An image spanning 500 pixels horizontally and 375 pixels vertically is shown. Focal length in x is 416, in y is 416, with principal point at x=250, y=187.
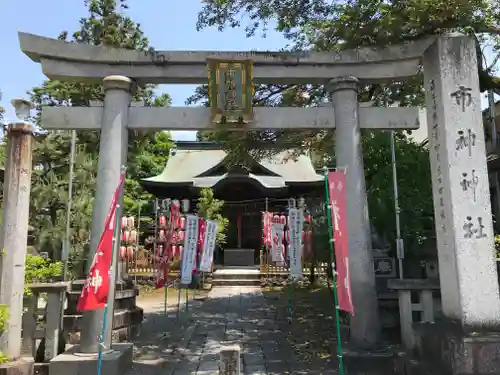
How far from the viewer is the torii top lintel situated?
689 centimetres

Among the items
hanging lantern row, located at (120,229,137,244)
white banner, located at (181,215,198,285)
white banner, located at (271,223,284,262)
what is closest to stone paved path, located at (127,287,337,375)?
white banner, located at (181,215,198,285)

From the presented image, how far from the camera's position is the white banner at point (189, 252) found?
10.6 m

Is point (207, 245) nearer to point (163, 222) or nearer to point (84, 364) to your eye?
point (163, 222)

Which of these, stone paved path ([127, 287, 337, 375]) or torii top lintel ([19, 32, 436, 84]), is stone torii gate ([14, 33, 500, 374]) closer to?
torii top lintel ([19, 32, 436, 84])

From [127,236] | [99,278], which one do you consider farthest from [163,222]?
[99,278]

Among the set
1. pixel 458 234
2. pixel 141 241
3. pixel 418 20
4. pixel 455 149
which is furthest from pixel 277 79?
pixel 141 241

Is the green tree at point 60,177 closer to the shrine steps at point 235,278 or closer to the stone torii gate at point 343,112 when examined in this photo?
the stone torii gate at point 343,112

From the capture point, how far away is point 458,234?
5.14 meters

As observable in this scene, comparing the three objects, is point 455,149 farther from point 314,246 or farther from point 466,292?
point 314,246

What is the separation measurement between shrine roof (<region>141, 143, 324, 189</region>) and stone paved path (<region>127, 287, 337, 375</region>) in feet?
27.0

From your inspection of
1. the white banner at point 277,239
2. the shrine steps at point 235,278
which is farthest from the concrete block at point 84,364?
the shrine steps at point 235,278

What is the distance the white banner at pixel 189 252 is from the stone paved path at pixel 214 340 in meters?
1.24

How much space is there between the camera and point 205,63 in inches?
279

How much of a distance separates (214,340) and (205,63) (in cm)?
568
